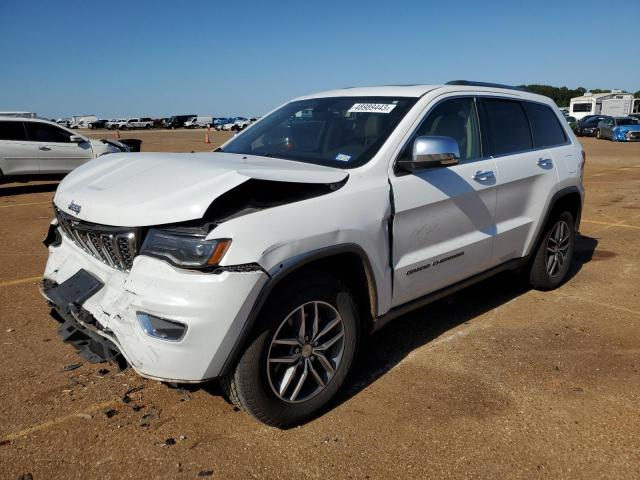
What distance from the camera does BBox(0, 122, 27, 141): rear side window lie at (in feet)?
39.0

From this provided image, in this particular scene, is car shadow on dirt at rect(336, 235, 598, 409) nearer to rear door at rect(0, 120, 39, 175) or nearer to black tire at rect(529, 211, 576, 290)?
black tire at rect(529, 211, 576, 290)

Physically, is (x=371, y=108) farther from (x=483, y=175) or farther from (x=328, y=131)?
(x=483, y=175)

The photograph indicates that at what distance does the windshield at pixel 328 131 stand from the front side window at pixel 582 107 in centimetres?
5597

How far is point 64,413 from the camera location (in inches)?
121

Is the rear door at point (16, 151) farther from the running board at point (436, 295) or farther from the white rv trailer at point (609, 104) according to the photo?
the white rv trailer at point (609, 104)

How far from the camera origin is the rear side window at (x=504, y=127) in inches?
165

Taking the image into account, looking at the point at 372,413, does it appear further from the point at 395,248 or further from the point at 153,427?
the point at 153,427

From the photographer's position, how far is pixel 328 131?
378 centimetres

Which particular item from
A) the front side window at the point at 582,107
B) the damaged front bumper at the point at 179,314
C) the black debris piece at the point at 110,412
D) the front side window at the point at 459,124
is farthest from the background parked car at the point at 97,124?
the damaged front bumper at the point at 179,314

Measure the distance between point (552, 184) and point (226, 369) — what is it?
344 cm

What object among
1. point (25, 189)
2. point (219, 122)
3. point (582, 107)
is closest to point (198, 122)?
point (219, 122)

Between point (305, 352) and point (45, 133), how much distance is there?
1174 cm

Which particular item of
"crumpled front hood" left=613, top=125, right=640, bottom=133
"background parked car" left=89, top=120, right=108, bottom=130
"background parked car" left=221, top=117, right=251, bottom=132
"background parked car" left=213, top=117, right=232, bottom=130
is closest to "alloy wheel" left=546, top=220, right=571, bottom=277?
"crumpled front hood" left=613, top=125, right=640, bottom=133

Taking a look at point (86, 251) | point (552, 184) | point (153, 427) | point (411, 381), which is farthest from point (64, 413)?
point (552, 184)
